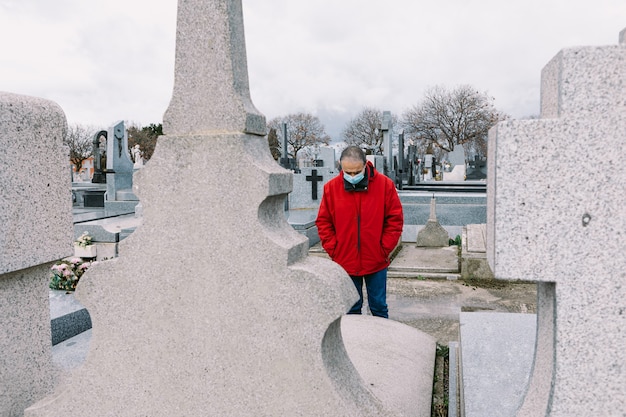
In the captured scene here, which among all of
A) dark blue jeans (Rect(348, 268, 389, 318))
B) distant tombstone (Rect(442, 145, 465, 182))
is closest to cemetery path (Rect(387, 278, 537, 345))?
dark blue jeans (Rect(348, 268, 389, 318))

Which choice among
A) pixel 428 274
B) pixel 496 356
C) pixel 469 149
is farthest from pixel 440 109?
pixel 496 356

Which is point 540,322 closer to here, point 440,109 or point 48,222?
point 48,222

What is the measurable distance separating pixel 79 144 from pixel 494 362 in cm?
5940

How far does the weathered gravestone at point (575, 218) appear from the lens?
1.48 meters

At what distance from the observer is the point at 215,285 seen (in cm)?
225

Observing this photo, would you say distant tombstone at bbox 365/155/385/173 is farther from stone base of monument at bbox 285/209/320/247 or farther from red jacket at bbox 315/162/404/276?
red jacket at bbox 315/162/404/276

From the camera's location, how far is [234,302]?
2.23 m

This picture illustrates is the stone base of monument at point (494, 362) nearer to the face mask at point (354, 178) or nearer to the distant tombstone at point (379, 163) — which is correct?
the face mask at point (354, 178)

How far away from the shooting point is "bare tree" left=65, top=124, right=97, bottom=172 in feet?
172

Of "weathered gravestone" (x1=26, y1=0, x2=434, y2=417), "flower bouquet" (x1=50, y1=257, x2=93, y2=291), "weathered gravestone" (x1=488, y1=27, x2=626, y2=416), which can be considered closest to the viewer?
"weathered gravestone" (x1=488, y1=27, x2=626, y2=416)

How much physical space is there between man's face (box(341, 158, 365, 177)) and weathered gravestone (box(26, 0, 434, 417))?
1.95 meters

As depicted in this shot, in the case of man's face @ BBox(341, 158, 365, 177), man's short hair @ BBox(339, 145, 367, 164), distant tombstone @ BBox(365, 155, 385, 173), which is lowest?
man's face @ BBox(341, 158, 365, 177)

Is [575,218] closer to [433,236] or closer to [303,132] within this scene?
[433,236]

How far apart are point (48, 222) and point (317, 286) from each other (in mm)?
1386
